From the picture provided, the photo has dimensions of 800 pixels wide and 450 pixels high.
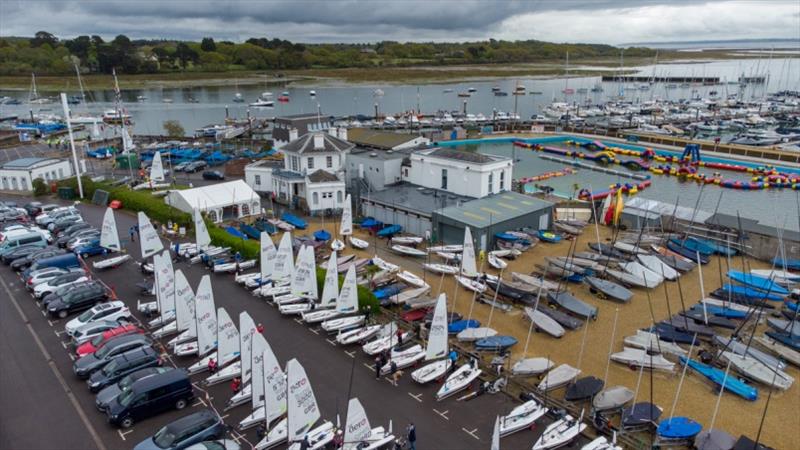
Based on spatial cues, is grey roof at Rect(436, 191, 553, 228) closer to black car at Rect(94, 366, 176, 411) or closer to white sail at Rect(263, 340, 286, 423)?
white sail at Rect(263, 340, 286, 423)

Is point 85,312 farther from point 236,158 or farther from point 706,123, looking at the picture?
point 706,123

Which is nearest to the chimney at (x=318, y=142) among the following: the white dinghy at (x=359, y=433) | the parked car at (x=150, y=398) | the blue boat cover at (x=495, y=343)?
the blue boat cover at (x=495, y=343)

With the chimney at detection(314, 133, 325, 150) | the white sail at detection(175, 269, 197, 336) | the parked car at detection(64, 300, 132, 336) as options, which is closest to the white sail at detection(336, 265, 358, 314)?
the white sail at detection(175, 269, 197, 336)

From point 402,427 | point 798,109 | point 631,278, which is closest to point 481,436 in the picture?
point 402,427

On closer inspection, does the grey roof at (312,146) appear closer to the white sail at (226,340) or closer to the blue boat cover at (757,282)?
the white sail at (226,340)

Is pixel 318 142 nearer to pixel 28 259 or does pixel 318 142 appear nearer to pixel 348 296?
pixel 28 259

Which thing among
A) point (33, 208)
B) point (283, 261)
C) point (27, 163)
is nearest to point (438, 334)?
point (283, 261)

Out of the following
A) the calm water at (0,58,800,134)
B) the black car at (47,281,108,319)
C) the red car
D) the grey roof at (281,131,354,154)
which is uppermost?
the calm water at (0,58,800,134)
